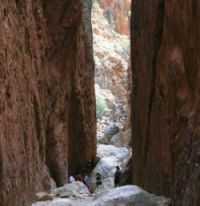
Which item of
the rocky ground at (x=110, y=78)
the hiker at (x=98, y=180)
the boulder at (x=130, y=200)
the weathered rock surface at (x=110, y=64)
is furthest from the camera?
the weathered rock surface at (x=110, y=64)

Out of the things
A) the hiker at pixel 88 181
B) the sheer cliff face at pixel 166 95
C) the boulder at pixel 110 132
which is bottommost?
the boulder at pixel 110 132

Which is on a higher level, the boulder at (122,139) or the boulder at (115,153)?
the boulder at (115,153)

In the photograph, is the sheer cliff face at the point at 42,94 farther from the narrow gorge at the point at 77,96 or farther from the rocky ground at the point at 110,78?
the rocky ground at the point at 110,78

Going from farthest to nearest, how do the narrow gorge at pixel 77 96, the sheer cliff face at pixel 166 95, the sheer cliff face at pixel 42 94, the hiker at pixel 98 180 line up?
the hiker at pixel 98 180, the sheer cliff face at pixel 42 94, the narrow gorge at pixel 77 96, the sheer cliff face at pixel 166 95

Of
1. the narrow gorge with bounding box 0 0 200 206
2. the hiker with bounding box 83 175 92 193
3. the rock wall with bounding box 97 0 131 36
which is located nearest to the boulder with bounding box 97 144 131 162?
the hiker with bounding box 83 175 92 193

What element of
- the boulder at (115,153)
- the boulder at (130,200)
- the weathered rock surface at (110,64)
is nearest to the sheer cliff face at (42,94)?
the boulder at (130,200)

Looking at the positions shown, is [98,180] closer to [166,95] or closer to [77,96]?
[77,96]

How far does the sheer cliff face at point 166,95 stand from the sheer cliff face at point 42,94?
2.81 m

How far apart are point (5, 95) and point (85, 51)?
14.3 m

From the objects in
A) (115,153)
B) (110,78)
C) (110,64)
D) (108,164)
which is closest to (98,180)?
(108,164)

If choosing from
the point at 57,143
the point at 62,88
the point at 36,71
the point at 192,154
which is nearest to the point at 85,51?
the point at 62,88

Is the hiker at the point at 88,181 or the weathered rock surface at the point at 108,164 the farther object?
the weathered rock surface at the point at 108,164

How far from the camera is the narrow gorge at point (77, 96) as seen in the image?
9.80 metres

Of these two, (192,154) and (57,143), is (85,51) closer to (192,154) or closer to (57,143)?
(57,143)
